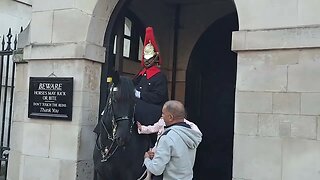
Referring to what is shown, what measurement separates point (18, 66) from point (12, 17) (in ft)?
15.6

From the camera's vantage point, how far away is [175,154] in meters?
3.88

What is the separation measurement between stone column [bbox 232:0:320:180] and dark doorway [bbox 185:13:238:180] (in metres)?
3.77

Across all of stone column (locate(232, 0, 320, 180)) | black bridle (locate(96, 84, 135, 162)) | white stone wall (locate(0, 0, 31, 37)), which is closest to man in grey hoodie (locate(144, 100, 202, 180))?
black bridle (locate(96, 84, 135, 162))

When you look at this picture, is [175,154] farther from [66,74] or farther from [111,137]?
[66,74]

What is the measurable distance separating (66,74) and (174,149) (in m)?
3.01

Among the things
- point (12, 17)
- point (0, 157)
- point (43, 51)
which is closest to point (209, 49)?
point (43, 51)

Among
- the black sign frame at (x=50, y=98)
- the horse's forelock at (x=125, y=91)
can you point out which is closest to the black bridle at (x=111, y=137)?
the horse's forelock at (x=125, y=91)

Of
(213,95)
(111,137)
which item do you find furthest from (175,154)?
(213,95)

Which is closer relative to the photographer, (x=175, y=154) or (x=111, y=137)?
(x=175, y=154)

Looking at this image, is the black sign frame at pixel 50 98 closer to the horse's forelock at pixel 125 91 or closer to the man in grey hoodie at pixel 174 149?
the horse's forelock at pixel 125 91

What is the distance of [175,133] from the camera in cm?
392

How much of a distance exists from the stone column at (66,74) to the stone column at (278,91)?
2.18 meters

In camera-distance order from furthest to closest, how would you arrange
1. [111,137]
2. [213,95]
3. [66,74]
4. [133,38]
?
[213,95] → [133,38] → [66,74] → [111,137]

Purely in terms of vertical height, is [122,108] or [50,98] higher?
[50,98]
